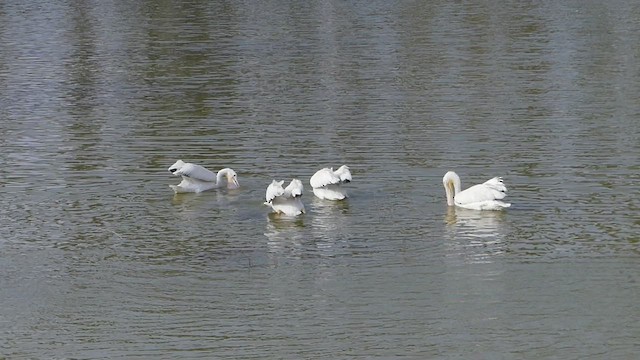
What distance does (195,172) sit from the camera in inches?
643

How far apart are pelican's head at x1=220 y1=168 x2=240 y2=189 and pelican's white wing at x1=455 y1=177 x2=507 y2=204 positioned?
8.32 ft

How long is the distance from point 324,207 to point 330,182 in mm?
267

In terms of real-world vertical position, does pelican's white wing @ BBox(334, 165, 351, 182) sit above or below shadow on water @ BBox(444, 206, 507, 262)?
above

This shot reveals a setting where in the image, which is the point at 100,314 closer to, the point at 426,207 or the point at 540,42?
the point at 426,207

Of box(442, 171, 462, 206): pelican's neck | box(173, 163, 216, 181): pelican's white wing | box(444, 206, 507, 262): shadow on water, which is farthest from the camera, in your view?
box(173, 163, 216, 181): pelican's white wing

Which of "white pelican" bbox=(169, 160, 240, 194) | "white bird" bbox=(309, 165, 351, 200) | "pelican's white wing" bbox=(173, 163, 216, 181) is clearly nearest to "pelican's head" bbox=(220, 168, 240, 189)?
"white pelican" bbox=(169, 160, 240, 194)

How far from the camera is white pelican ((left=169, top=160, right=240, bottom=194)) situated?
53.4ft

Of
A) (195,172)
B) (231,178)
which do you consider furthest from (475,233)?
(195,172)

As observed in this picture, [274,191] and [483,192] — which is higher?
[274,191]

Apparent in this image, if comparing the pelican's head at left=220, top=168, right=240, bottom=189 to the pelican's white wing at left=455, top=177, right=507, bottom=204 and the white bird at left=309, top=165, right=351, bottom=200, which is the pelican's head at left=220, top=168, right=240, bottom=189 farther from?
the pelican's white wing at left=455, top=177, right=507, bottom=204

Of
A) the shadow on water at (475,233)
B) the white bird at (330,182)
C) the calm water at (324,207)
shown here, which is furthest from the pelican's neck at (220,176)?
the shadow on water at (475,233)

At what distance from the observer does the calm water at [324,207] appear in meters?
11.5

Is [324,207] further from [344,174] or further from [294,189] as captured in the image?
[294,189]

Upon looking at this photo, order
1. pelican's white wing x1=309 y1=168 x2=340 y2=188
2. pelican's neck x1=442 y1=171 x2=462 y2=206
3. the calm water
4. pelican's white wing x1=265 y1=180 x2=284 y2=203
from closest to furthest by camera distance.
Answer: the calm water, pelican's white wing x1=265 y1=180 x2=284 y2=203, pelican's neck x1=442 y1=171 x2=462 y2=206, pelican's white wing x1=309 y1=168 x2=340 y2=188
